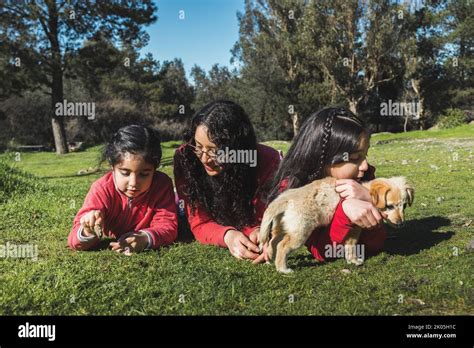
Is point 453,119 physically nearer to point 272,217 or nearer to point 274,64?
point 274,64

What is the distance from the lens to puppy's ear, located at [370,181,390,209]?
3717mm

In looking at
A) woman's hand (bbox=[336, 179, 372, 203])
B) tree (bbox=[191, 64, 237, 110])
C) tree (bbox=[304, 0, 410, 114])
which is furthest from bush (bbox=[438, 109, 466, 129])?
woman's hand (bbox=[336, 179, 372, 203])

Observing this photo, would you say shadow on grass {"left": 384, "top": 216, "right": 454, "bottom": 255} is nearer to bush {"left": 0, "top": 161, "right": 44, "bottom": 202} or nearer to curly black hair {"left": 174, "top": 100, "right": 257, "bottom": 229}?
curly black hair {"left": 174, "top": 100, "right": 257, "bottom": 229}

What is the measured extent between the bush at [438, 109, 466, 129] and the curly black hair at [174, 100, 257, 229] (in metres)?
31.9

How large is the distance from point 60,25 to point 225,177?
2541 cm

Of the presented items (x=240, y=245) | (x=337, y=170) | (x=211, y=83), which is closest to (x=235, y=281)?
(x=240, y=245)

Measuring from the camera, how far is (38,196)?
7.79m

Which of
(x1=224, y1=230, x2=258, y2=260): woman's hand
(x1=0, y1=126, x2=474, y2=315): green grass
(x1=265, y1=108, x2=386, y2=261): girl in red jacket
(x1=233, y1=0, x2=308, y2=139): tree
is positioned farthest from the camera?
(x1=233, y1=0, x2=308, y2=139): tree

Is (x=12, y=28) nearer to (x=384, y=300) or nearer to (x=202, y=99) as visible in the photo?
(x=202, y=99)

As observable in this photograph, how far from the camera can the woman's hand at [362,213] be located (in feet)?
11.7

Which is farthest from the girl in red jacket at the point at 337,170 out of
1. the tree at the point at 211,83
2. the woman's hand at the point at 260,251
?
the tree at the point at 211,83

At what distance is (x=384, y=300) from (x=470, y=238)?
188 centimetres

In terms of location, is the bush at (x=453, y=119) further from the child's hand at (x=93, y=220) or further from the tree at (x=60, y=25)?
the child's hand at (x=93, y=220)
